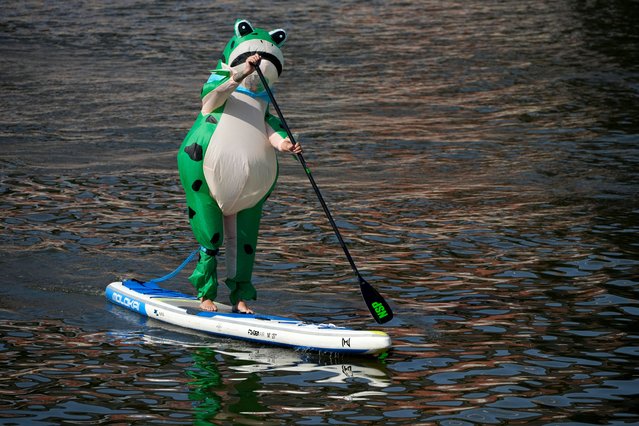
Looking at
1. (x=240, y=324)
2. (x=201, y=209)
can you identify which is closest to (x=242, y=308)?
(x=240, y=324)

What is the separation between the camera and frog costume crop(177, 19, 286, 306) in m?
8.43

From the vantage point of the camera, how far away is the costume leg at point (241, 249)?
8.80 metres

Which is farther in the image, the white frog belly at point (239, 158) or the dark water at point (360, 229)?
the white frog belly at point (239, 158)

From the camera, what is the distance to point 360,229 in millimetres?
11750

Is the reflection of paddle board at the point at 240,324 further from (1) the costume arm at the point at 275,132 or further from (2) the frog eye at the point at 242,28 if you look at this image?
(2) the frog eye at the point at 242,28

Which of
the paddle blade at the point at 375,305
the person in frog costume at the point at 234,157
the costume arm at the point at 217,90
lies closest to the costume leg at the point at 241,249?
the person in frog costume at the point at 234,157

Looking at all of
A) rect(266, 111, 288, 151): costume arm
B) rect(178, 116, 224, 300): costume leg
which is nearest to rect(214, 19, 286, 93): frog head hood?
rect(266, 111, 288, 151): costume arm

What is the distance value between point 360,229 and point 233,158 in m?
3.52

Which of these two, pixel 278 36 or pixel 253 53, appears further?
pixel 278 36

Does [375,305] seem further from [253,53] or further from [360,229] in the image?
[360,229]

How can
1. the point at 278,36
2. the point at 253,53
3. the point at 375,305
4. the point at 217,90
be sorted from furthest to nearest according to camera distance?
the point at 278,36
the point at 253,53
the point at 217,90
the point at 375,305

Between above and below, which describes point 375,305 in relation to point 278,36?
below

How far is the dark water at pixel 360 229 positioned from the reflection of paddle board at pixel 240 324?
0.10 meters

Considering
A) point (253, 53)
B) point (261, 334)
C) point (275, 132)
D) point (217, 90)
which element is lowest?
point (261, 334)
